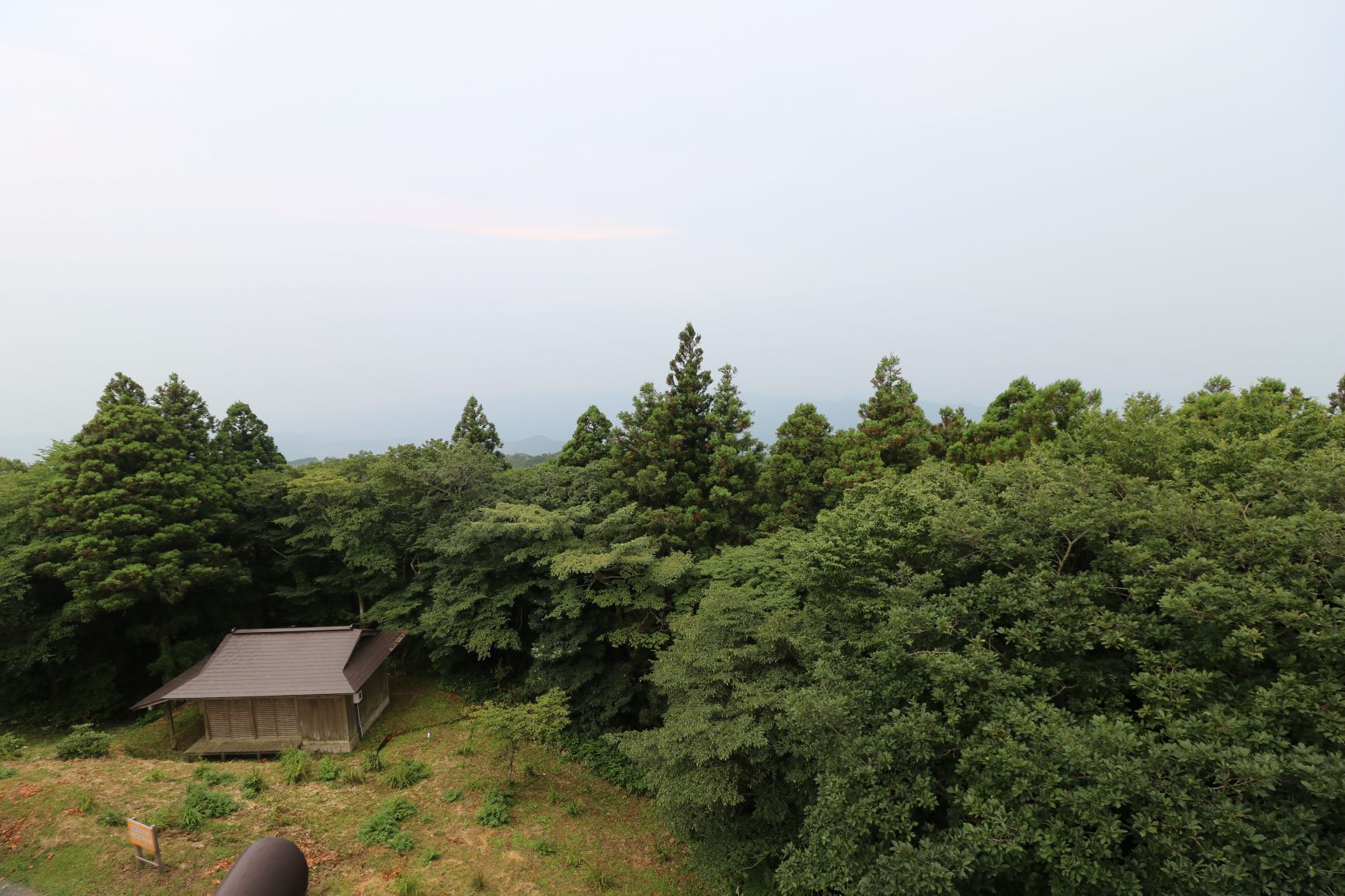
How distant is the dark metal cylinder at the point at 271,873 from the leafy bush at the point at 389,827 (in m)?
11.0

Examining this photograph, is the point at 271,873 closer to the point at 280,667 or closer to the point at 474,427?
the point at 280,667

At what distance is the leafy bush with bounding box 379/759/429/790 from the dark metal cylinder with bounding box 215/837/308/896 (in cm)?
1303

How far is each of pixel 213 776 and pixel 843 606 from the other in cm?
1364

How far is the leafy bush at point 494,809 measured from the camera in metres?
11.1

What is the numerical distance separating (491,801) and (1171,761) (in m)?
12.0

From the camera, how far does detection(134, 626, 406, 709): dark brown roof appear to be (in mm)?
13250

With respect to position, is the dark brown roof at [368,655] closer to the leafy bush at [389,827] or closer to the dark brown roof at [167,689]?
the leafy bush at [389,827]

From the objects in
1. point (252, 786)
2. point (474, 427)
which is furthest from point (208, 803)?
point (474, 427)

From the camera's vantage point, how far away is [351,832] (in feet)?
33.4

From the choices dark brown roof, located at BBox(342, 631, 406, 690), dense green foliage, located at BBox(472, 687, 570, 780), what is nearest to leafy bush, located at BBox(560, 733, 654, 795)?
dense green foliage, located at BBox(472, 687, 570, 780)

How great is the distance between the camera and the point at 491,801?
1169cm

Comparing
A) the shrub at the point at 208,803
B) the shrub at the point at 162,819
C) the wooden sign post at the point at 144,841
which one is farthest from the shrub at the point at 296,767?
the wooden sign post at the point at 144,841

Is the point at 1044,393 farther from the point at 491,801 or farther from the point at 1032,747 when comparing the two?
the point at 491,801

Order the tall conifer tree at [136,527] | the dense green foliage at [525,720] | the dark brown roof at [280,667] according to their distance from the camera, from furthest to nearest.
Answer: the tall conifer tree at [136,527] < the dark brown roof at [280,667] < the dense green foliage at [525,720]
